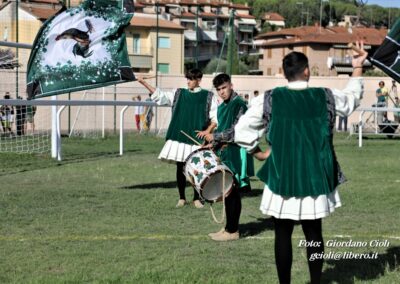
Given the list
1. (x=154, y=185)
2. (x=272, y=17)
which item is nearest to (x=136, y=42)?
(x=154, y=185)

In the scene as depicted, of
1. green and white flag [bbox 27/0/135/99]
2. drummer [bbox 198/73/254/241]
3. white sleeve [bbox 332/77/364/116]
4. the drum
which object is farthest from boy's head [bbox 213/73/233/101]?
green and white flag [bbox 27/0/135/99]

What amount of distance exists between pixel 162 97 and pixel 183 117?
43 cm

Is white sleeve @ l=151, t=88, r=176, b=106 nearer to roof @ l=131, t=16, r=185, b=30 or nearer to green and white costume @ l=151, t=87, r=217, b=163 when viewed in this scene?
green and white costume @ l=151, t=87, r=217, b=163

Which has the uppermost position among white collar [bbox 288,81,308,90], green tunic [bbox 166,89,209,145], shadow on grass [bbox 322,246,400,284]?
white collar [bbox 288,81,308,90]

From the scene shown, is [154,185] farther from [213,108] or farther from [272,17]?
[272,17]

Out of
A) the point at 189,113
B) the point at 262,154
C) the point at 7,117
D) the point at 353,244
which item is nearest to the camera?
the point at 262,154

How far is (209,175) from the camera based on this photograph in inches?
298

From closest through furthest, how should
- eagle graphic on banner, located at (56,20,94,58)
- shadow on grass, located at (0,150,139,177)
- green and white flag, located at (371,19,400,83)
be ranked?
1. green and white flag, located at (371,19,400,83)
2. eagle graphic on banner, located at (56,20,94,58)
3. shadow on grass, located at (0,150,139,177)

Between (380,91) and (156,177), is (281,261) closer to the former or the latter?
(156,177)

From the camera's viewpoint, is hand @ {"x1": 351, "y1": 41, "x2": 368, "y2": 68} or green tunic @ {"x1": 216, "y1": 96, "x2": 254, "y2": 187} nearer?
hand @ {"x1": 351, "y1": 41, "x2": 368, "y2": 68}

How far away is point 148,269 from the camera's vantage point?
20.9 ft

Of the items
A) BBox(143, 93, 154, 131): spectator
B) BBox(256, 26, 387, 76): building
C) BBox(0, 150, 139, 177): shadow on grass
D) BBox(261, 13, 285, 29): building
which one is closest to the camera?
BBox(0, 150, 139, 177): shadow on grass

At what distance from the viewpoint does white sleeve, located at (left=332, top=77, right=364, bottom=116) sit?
563cm

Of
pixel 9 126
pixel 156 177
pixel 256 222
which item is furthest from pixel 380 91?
pixel 256 222
